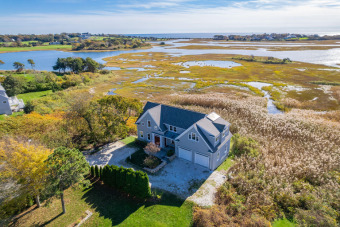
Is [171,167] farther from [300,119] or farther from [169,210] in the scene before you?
[300,119]

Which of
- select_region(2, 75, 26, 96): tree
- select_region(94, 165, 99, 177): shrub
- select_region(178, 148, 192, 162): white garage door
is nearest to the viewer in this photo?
select_region(94, 165, 99, 177): shrub

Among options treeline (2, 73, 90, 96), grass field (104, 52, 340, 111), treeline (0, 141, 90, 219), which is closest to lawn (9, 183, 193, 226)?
treeline (0, 141, 90, 219)

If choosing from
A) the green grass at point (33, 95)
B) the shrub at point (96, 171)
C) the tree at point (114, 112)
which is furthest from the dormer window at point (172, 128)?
the green grass at point (33, 95)

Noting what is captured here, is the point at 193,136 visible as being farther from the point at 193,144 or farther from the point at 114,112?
the point at 114,112

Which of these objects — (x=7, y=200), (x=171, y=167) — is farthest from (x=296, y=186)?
(x=7, y=200)

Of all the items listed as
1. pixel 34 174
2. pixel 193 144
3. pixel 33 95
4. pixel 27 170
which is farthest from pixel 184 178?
pixel 33 95

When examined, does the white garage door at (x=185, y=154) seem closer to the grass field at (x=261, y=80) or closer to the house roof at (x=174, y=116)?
the house roof at (x=174, y=116)

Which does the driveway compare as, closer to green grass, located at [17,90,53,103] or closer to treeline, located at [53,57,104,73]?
green grass, located at [17,90,53,103]
